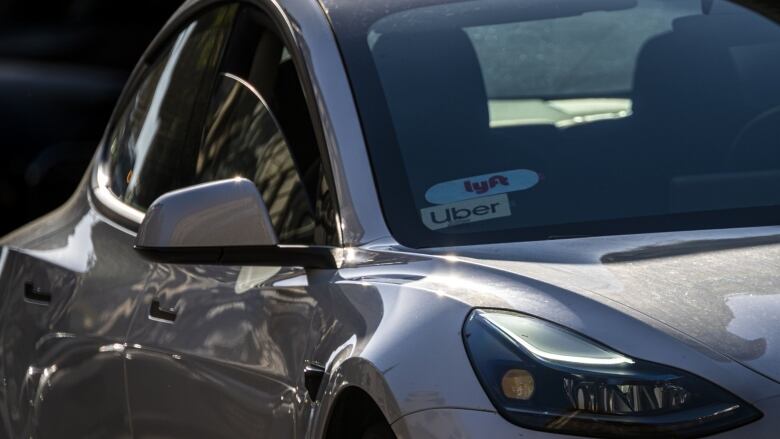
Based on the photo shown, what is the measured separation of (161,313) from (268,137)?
0.45 meters

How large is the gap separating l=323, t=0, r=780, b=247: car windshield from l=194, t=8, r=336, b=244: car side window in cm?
18

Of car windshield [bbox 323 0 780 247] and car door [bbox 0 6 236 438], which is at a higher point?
car windshield [bbox 323 0 780 247]

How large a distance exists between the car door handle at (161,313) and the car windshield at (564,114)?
2.09 ft

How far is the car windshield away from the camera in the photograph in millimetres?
3723

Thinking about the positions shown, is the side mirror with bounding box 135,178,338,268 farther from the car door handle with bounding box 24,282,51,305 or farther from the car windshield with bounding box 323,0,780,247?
the car door handle with bounding box 24,282,51,305

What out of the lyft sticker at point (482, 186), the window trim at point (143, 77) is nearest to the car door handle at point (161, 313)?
the window trim at point (143, 77)

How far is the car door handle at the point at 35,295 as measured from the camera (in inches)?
198

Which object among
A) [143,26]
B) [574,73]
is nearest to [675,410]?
[574,73]

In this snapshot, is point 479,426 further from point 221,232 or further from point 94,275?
point 94,275

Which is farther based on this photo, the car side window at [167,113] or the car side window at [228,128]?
the car side window at [167,113]

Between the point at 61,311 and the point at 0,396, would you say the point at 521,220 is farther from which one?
the point at 0,396

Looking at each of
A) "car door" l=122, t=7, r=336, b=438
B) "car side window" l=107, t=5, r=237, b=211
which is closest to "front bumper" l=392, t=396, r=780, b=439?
"car door" l=122, t=7, r=336, b=438

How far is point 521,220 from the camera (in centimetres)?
370

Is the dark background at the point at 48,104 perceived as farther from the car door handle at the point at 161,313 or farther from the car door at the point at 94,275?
the car door handle at the point at 161,313
